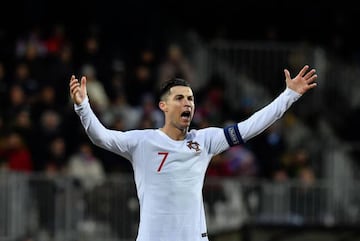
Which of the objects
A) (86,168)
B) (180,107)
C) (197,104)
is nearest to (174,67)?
(197,104)

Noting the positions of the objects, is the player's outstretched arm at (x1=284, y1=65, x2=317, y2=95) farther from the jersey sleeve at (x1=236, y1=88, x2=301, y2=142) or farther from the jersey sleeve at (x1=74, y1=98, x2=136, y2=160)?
the jersey sleeve at (x1=74, y1=98, x2=136, y2=160)

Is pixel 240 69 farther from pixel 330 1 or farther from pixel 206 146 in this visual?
pixel 206 146

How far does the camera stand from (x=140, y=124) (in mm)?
20016

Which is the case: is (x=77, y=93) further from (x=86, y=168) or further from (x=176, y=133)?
(x=86, y=168)

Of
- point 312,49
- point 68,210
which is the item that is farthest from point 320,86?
point 68,210

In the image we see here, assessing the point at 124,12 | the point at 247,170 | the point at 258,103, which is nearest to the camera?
the point at 247,170

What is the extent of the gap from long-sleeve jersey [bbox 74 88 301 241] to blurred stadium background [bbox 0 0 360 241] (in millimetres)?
6755

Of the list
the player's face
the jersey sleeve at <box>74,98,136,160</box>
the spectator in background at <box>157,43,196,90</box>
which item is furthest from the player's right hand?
the spectator in background at <box>157,43,196,90</box>

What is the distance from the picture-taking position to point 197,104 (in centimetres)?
2142

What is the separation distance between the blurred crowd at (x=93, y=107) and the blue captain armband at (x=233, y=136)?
807 centimetres

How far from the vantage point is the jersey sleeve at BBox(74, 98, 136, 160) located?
1082 centimetres

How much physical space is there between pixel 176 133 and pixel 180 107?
265mm

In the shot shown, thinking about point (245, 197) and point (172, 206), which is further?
point (245, 197)

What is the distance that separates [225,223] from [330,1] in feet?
26.1
